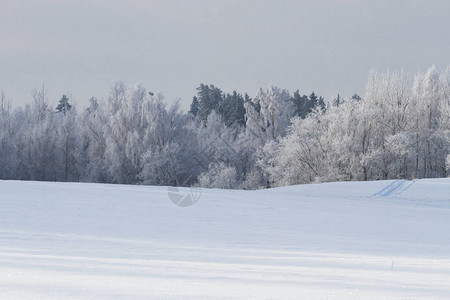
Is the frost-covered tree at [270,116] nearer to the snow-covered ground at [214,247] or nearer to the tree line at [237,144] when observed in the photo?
the tree line at [237,144]

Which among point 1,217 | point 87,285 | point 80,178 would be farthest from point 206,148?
point 87,285

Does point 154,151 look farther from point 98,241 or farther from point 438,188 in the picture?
point 98,241

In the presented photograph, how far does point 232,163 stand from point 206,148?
227cm

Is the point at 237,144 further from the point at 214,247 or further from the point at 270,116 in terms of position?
the point at 214,247

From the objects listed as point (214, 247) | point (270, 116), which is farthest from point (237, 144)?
point (214, 247)

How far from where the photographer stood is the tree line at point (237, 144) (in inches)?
1457

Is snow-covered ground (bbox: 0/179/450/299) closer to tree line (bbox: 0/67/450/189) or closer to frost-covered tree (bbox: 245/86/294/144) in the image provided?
tree line (bbox: 0/67/450/189)

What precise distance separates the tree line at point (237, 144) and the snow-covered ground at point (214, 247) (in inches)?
754

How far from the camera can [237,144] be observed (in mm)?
42531

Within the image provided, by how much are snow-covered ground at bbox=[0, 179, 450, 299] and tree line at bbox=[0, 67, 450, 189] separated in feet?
62.8

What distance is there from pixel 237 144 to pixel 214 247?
3436 cm

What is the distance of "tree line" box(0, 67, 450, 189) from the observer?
1457 inches

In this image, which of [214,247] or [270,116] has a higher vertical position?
[270,116]

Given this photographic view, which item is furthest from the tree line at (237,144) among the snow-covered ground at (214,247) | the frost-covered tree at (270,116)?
the snow-covered ground at (214,247)
